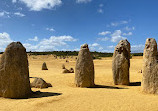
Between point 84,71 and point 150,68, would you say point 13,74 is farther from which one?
point 150,68

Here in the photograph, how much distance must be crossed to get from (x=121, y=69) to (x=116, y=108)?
5.86m

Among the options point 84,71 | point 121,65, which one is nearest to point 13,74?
point 84,71

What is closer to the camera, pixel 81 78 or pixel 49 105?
pixel 49 105

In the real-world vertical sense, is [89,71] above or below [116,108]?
above

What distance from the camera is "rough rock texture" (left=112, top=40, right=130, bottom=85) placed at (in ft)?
37.0

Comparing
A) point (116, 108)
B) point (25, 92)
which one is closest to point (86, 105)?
point (116, 108)

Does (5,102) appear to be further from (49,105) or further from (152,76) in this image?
Answer: (152,76)

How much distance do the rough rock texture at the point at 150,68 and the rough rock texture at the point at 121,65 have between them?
296 centimetres

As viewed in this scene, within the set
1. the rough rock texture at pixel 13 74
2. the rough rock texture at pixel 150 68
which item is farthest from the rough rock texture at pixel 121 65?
the rough rock texture at pixel 13 74

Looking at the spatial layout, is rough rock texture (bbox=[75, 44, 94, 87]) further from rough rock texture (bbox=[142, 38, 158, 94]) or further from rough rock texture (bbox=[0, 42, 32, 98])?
rough rock texture (bbox=[0, 42, 32, 98])

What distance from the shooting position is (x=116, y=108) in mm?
5707

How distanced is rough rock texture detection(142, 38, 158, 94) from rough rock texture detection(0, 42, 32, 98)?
18.8 feet

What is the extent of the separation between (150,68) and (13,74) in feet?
21.2

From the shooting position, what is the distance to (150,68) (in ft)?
26.1
